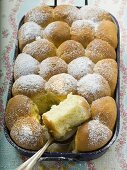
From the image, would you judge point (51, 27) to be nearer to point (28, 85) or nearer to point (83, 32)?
point (83, 32)

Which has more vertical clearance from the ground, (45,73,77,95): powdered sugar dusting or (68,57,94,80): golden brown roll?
(68,57,94,80): golden brown roll

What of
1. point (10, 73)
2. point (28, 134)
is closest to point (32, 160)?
point (28, 134)

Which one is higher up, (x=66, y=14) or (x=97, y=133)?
(x=66, y=14)

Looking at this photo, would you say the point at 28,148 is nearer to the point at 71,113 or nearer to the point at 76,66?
the point at 71,113

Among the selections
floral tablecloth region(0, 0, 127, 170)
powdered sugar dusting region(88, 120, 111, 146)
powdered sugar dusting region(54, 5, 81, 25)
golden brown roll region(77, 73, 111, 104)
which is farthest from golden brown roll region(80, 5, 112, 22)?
powdered sugar dusting region(88, 120, 111, 146)

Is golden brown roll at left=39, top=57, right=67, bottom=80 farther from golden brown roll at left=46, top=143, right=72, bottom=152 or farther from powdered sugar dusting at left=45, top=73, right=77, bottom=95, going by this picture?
golden brown roll at left=46, top=143, right=72, bottom=152

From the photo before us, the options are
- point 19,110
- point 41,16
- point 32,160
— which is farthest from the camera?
point 41,16
